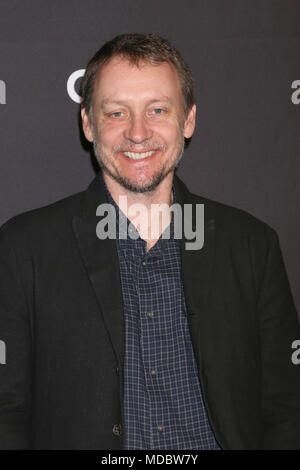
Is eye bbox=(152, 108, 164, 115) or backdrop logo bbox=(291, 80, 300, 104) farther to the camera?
backdrop logo bbox=(291, 80, 300, 104)

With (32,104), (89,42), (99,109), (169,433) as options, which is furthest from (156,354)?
(89,42)

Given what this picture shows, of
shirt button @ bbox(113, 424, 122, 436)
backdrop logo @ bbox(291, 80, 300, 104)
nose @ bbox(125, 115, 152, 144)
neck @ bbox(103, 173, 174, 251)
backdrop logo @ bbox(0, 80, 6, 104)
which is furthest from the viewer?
backdrop logo @ bbox(291, 80, 300, 104)

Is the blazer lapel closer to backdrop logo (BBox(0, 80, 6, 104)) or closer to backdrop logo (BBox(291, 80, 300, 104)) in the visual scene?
backdrop logo (BBox(0, 80, 6, 104))

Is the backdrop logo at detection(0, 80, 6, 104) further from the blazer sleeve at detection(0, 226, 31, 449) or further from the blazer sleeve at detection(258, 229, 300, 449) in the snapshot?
the blazer sleeve at detection(258, 229, 300, 449)

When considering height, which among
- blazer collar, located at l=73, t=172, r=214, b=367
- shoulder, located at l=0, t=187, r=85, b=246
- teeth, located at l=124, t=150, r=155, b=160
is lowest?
blazer collar, located at l=73, t=172, r=214, b=367

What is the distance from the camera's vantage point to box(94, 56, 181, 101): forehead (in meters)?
2.11

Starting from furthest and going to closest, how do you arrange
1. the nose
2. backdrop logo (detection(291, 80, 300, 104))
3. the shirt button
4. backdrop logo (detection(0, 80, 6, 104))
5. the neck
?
1. backdrop logo (detection(291, 80, 300, 104))
2. backdrop logo (detection(0, 80, 6, 104))
3. the neck
4. the nose
5. the shirt button

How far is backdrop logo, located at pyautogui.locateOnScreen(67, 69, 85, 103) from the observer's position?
2404mm

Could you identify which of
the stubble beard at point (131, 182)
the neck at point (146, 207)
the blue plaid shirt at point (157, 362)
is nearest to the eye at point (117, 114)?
the stubble beard at point (131, 182)

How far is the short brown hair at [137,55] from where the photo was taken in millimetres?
2170

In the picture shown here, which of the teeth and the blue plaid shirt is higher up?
the teeth

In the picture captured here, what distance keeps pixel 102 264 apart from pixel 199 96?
0.87m

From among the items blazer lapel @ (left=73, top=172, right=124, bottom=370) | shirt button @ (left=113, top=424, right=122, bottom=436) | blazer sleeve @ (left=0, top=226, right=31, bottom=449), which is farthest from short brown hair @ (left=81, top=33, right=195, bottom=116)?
shirt button @ (left=113, top=424, right=122, bottom=436)

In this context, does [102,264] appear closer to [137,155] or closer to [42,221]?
[42,221]
